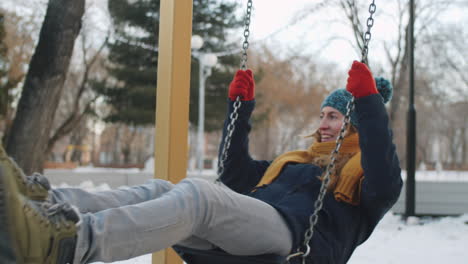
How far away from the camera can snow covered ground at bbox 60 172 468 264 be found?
342 centimetres

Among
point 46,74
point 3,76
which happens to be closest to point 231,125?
point 46,74

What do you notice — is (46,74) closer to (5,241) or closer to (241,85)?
(241,85)

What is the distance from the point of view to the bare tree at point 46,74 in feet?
13.0

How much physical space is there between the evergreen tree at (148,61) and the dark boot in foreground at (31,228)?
10895mm

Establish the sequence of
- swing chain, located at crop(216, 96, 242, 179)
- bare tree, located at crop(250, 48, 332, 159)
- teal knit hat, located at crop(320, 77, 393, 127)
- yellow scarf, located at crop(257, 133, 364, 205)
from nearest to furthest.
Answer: yellow scarf, located at crop(257, 133, 364, 205)
swing chain, located at crop(216, 96, 242, 179)
teal knit hat, located at crop(320, 77, 393, 127)
bare tree, located at crop(250, 48, 332, 159)

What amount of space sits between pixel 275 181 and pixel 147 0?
1073 centimetres

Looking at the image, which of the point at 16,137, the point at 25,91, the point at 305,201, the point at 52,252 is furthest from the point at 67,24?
the point at 52,252

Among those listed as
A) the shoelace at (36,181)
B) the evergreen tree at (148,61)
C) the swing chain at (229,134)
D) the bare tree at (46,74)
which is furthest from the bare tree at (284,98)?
the shoelace at (36,181)

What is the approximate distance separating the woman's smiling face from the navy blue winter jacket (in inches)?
7.6

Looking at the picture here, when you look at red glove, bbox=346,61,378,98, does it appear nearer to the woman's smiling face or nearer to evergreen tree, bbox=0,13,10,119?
the woman's smiling face

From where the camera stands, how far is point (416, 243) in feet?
13.5

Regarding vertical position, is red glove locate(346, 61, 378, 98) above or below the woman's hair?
above

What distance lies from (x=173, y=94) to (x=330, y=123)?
74cm

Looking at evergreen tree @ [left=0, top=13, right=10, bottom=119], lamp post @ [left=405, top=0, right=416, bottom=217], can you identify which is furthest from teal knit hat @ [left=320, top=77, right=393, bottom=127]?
evergreen tree @ [left=0, top=13, right=10, bottom=119]
